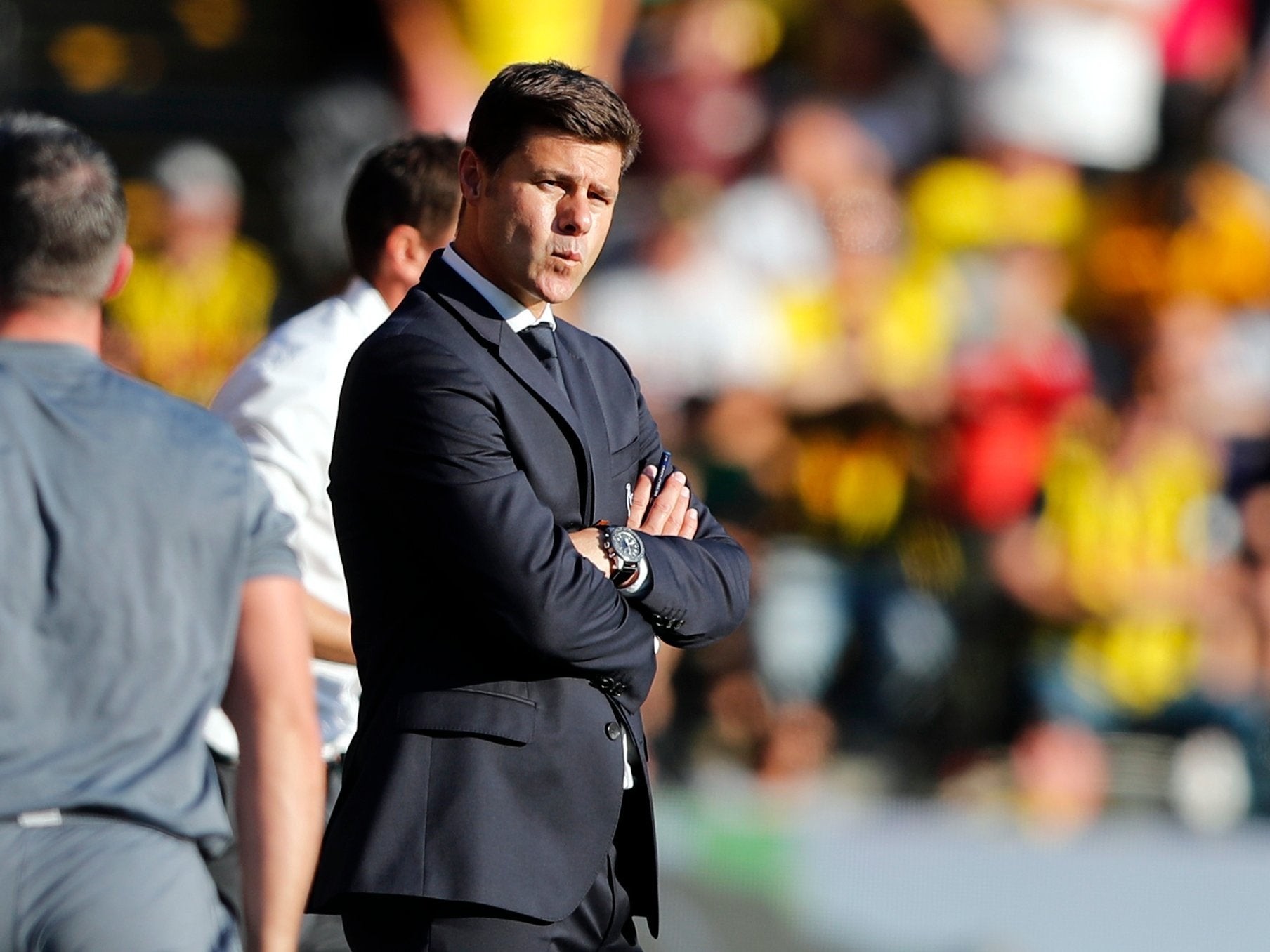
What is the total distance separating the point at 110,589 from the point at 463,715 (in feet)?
1.82

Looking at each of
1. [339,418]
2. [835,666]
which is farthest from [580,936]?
[835,666]

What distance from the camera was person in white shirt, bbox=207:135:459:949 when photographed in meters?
3.29

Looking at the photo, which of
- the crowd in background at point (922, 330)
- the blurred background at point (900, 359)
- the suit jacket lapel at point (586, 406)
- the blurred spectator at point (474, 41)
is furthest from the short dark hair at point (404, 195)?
the blurred spectator at point (474, 41)

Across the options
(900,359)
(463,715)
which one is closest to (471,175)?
(463,715)

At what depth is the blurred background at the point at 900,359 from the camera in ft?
18.8

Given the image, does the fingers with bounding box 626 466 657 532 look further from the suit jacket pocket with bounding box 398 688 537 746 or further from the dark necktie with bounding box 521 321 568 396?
the suit jacket pocket with bounding box 398 688 537 746

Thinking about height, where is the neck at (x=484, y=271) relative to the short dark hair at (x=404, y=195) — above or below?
below

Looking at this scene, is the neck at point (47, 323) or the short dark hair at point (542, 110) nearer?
the neck at point (47, 323)

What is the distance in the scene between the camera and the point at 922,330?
659 cm

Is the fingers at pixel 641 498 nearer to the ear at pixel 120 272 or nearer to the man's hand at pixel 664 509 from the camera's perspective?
the man's hand at pixel 664 509

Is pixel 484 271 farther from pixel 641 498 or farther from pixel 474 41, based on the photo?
pixel 474 41

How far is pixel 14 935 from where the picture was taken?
1.95 metres

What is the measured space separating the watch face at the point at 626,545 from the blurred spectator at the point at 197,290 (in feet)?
15.5

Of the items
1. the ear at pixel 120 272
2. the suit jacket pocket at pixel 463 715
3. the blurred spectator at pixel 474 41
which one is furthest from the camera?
the blurred spectator at pixel 474 41
